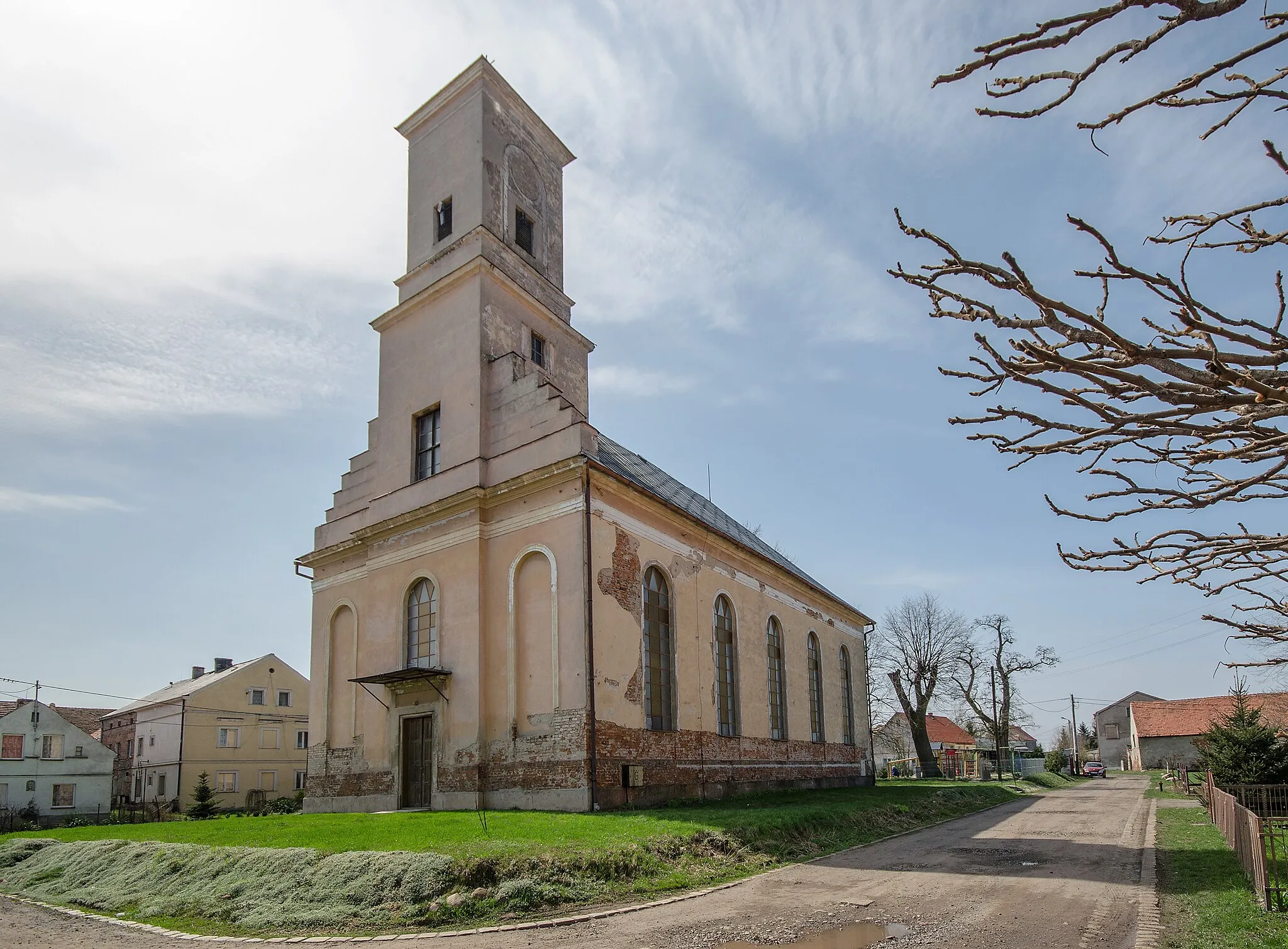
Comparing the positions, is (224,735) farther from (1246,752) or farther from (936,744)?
(936,744)

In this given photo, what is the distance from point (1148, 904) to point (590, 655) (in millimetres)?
11207

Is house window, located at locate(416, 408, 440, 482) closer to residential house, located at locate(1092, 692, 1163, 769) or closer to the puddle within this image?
the puddle

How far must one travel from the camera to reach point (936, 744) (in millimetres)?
76500

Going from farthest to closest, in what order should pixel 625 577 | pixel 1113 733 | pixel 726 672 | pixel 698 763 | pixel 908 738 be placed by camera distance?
pixel 1113 733, pixel 908 738, pixel 726 672, pixel 698 763, pixel 625 577

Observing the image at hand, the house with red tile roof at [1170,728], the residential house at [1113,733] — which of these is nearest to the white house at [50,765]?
the house with red tile roof at [1170,728]

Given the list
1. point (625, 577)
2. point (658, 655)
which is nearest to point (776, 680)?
point (658, 655)

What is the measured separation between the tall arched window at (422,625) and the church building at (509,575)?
6cm

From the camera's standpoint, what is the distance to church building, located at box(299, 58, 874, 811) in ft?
64.4

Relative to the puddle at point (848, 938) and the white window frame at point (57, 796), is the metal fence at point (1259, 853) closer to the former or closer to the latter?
the puddle at point (848, 938)

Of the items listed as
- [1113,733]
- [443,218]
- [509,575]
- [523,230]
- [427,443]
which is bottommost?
[1113,733]

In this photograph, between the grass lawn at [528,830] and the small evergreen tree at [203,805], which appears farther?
the small evergreen tree at [203,805]

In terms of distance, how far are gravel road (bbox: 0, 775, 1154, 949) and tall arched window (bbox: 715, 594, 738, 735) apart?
8.06 metres

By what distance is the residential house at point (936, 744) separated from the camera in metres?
54.0

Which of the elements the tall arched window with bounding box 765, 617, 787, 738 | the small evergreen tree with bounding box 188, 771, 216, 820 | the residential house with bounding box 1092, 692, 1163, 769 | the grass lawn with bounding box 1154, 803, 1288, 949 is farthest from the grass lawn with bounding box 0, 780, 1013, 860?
the residential house with bounding box 1092, 692, 1163, 769
